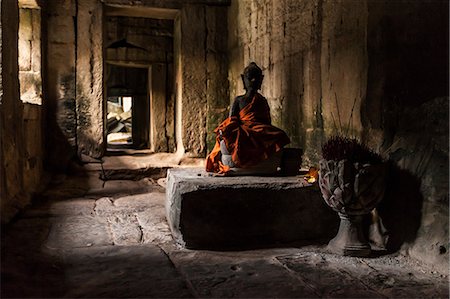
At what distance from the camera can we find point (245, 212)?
335 centimetres

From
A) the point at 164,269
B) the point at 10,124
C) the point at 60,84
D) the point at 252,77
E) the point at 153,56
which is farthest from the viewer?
the point at 153,56

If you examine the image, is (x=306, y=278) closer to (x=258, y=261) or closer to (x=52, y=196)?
(x=258, y=261)

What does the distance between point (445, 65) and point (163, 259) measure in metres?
2.25

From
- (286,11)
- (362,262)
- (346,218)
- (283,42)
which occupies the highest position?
(286,11)

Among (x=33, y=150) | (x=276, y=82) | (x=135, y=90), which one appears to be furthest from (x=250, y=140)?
(x=135, y=90)

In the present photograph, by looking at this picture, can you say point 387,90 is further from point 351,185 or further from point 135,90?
point 135,90

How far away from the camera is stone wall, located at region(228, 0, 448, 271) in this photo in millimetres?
2809

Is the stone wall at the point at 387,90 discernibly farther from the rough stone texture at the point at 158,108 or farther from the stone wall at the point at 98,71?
the rough stone texture at the point at 158,108

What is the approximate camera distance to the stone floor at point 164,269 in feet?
7.95

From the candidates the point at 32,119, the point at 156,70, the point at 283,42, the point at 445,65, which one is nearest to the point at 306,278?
the point at 445,65

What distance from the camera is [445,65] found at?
274cm

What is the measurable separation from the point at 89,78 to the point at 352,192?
5158 millimetres

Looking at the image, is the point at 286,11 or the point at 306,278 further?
the point at 286,11

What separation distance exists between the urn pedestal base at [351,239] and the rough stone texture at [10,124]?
274cm
